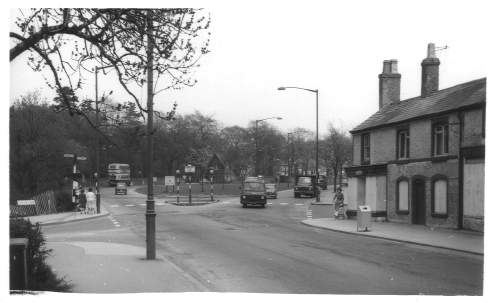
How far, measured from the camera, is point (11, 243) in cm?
739

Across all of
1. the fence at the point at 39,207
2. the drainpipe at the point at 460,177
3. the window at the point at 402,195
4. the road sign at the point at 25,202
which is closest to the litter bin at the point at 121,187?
the fence at the point at 39,207

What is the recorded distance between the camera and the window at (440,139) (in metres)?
19.8

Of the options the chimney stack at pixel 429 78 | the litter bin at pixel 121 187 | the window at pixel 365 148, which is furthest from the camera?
the window at pixel 365 148

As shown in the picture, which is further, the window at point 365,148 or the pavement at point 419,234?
the window at point 365,148

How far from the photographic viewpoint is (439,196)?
66.0 ft

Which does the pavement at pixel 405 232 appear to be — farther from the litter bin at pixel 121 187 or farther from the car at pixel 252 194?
the car at pixel 252 194

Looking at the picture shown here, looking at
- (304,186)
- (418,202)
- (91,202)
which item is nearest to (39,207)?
(91,202)

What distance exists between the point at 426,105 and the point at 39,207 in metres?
14.6

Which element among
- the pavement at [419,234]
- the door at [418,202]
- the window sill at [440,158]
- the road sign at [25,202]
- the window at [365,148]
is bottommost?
the pavement at [419,234]

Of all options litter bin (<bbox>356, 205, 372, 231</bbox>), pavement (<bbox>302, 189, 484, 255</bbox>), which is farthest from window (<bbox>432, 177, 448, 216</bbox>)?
litter bin (<bbox>356, 205, 372, 231</bbox>)

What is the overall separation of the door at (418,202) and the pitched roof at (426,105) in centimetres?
265

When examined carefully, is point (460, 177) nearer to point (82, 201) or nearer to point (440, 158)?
point (440, 158)

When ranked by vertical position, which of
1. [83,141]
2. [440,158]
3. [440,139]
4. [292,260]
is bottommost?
[292,260]

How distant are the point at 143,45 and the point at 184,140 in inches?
233
